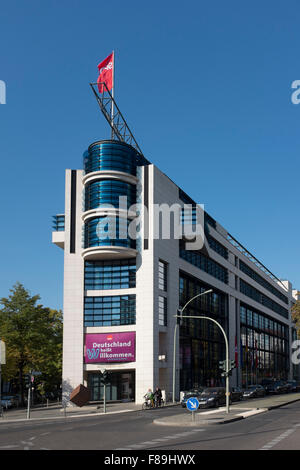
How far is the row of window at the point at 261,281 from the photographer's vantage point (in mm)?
100213

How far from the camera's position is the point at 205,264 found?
76250 millimetres

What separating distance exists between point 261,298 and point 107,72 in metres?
64.7

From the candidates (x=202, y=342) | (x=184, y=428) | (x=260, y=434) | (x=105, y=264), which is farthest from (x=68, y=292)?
(x=260, y=434)

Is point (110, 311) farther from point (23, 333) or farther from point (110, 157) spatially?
point (110, 157)

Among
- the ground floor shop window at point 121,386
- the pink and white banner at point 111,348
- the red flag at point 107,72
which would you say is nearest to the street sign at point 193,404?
the pink and white banner at point 111,348

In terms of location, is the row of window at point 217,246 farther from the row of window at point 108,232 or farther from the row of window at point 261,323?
the row of window at point 108,232

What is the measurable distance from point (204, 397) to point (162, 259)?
21961 mm

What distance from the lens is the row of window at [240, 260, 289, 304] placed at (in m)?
100

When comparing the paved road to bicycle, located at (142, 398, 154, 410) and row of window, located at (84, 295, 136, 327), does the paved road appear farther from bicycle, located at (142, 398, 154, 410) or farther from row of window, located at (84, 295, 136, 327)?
row of window, located at (84, 295, 136, 327)

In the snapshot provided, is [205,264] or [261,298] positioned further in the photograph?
[261,298]

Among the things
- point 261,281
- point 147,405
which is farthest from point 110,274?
point 261,281

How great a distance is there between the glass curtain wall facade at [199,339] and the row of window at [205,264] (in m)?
2.06
